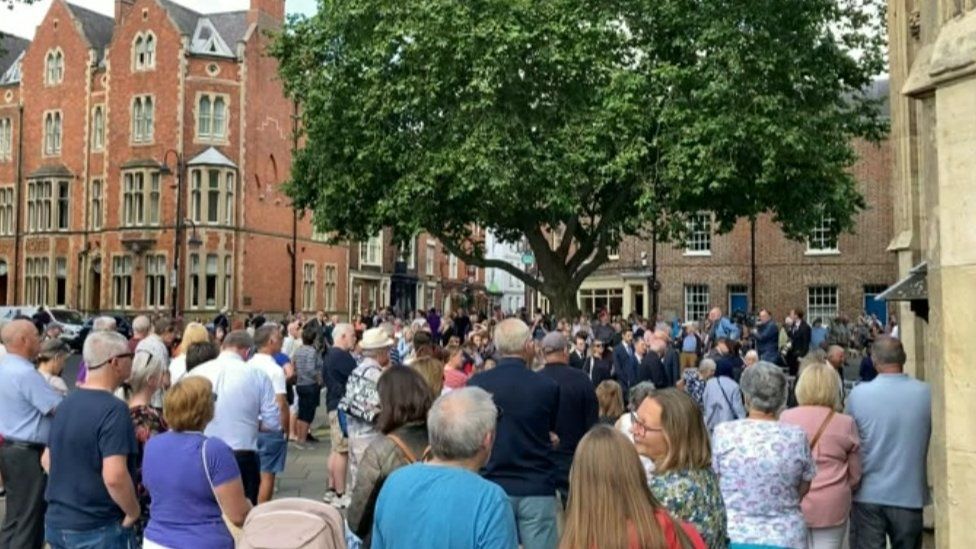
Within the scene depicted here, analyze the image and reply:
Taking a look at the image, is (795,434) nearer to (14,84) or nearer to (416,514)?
(416,514)

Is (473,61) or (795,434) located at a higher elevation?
(473,61)

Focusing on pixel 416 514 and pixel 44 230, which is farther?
pixel 44 230

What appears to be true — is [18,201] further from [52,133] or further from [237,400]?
[237,400]

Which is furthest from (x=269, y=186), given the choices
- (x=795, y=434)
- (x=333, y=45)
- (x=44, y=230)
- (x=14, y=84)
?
(x=795, y=434)

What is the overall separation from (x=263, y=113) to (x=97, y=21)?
42.6 feet

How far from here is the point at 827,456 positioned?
19.0 feet

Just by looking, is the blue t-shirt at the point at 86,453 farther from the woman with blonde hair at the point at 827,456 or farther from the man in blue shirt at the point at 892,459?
the man in blue shirt at the point at 892,459

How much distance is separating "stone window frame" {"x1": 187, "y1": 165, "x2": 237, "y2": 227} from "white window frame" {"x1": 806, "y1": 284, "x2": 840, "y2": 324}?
27852 millimetres

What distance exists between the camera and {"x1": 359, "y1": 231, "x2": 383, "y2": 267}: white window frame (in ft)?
193

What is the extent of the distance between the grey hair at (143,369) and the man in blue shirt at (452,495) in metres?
2.49

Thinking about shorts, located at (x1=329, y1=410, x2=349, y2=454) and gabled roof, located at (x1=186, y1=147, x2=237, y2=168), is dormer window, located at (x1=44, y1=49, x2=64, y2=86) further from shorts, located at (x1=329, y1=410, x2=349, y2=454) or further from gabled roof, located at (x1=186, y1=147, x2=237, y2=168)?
shorts, located at (x1=329, y1=410, x2=349, y2=454)

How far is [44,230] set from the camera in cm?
5069

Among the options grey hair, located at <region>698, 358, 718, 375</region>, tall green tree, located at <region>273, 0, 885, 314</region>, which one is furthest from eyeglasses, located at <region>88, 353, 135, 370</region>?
tall green tree, located at <region>273, 0, 885, 314</region>

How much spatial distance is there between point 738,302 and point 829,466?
40.5m
